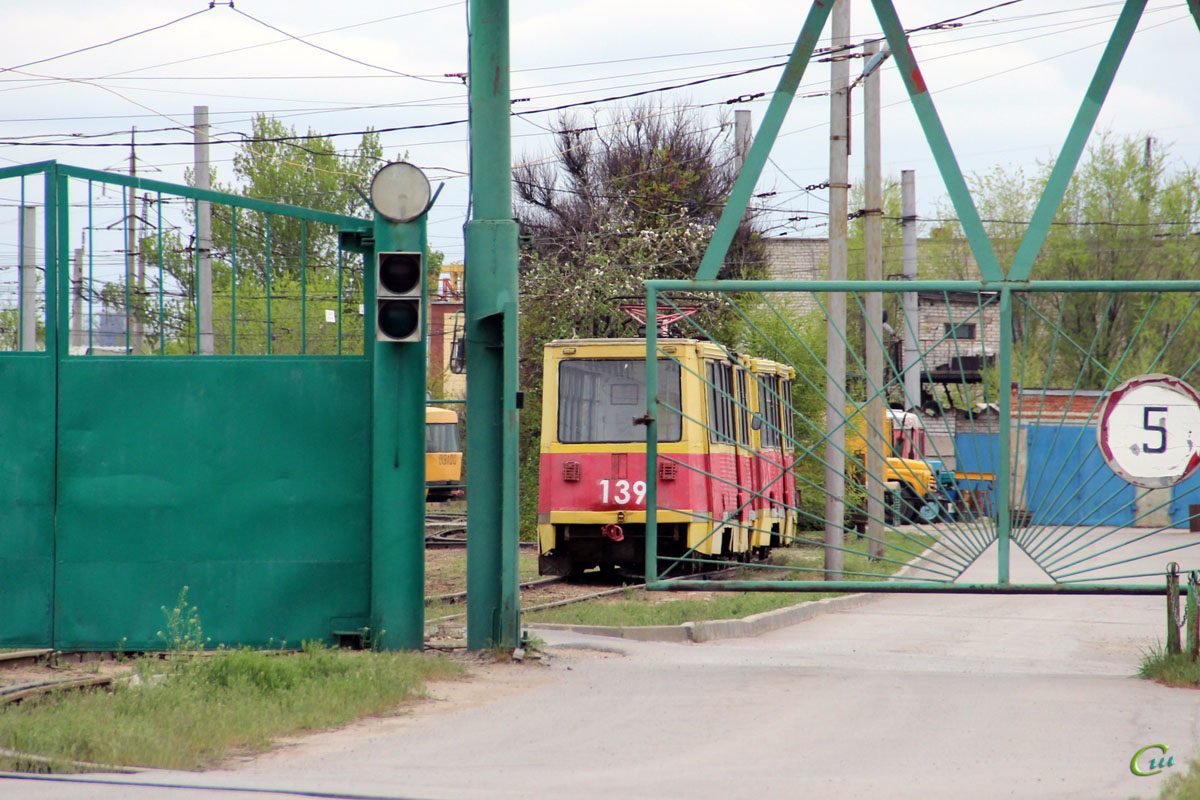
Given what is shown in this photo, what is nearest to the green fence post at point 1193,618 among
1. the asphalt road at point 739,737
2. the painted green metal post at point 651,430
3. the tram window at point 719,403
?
the asphalt road at point 739,737

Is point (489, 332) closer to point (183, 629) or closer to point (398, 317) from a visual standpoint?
point (398, 317)

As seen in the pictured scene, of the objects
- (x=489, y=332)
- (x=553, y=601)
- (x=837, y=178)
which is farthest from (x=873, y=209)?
(x=489, y=332)

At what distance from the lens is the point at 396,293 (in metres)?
8.42

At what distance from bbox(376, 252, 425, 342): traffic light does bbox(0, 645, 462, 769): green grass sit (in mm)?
2051

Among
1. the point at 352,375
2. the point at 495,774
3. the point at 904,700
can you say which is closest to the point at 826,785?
the point at 495,774

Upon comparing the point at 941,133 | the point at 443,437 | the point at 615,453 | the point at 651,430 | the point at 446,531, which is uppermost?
the point at 941,133

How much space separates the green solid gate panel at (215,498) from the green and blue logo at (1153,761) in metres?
4.80

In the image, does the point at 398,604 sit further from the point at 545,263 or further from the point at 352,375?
the point at 545,263

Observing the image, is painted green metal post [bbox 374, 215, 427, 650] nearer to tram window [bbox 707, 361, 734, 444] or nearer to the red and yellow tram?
the red and yellow tram

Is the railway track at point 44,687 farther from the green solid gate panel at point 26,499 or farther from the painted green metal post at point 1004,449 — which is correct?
the painted green metal post at point 1004,449

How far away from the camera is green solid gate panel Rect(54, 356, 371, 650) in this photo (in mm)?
8586

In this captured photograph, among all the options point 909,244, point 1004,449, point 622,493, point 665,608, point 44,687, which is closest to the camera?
point 44,687

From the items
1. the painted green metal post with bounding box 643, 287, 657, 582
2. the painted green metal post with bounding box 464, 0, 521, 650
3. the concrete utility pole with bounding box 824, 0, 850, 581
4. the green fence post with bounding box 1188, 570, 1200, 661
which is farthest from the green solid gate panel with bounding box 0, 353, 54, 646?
the concrete utility pole with bounding box 824, 0, 850, 581

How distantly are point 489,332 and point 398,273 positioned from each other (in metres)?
0.85
